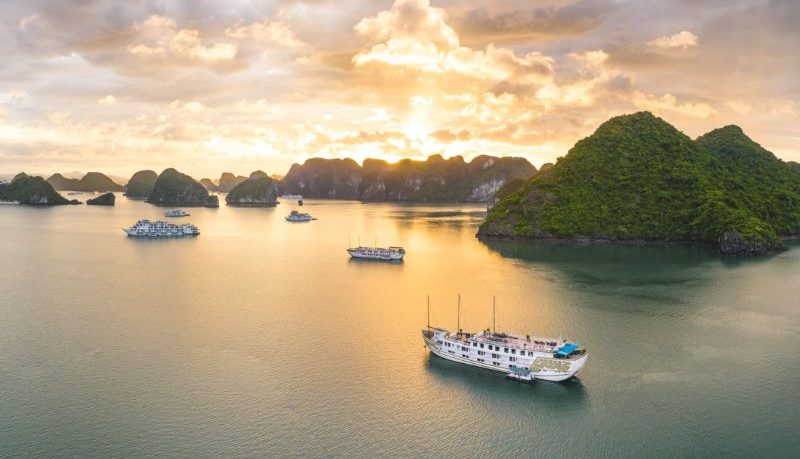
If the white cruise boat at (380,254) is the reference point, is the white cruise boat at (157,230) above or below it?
above

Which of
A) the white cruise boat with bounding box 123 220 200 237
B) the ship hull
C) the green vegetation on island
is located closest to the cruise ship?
the ship hull

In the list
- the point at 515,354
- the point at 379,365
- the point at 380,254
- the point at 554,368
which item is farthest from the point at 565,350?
the point at 380,254

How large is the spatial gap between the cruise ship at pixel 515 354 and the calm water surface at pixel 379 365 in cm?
128

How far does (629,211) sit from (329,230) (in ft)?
331

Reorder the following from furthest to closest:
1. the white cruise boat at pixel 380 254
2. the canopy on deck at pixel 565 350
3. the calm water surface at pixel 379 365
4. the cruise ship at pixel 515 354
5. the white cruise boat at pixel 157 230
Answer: the white cruise boat at pixel 157 230, the white cruise boat at pixel 380 254, the canopy on deck at pixel 565 350, the cruise ship at pixel 515 354, the calm water surface at pixel 379 365

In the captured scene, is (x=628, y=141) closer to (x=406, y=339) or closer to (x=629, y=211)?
(x=629, y=211)

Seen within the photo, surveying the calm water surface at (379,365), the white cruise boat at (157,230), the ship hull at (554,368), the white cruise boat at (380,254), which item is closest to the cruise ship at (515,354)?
the ship hull at (554,368)

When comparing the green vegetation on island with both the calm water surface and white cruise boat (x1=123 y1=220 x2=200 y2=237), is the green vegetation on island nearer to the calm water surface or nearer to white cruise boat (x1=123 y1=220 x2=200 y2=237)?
the calm water surface

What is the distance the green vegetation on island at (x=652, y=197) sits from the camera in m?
145

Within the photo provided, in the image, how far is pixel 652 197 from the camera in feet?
519

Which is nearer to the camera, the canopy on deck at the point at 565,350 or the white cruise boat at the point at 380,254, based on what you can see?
the canopy on deck at the point at 565,350

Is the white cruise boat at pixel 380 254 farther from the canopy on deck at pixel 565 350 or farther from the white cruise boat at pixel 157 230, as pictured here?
the white cruise boat at pixel 157 230

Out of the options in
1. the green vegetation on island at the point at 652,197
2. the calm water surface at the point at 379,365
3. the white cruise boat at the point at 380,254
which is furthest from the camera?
the green vegetation on island at the point at 652,197

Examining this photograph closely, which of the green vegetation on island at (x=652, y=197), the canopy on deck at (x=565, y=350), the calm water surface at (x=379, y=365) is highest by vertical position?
the green vegetation on island at (x=652, y=197)
